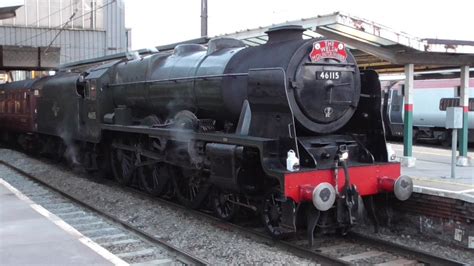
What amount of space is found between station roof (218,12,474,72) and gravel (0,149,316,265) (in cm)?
406

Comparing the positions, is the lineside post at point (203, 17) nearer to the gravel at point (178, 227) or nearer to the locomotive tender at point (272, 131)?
the gravel at point (178, 227)

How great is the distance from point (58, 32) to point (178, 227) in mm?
21100

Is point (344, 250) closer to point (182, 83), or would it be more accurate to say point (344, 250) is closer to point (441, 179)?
point (441, 179)

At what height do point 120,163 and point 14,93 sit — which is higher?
point 14,93

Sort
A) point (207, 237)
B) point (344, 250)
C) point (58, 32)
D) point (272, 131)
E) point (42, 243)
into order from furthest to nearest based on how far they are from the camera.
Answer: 1. point (58, 32)
2. point (207, 237)
3. point (344, 250)
4. point (272, 131)
5. point (42, 243)

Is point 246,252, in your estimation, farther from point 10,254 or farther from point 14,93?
point 14,93

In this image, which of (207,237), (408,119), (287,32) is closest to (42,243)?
(207,237)

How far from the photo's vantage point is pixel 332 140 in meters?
7.11

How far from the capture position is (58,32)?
86.0ft

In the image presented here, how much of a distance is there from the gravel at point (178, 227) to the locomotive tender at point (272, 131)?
37cm

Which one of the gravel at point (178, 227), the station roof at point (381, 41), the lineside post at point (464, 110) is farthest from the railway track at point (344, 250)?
the lineside post at point (464, 110)

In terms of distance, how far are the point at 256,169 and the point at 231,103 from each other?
1.14 meters

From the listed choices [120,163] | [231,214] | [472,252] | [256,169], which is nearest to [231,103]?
[256,169]

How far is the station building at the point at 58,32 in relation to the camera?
1043 inches
